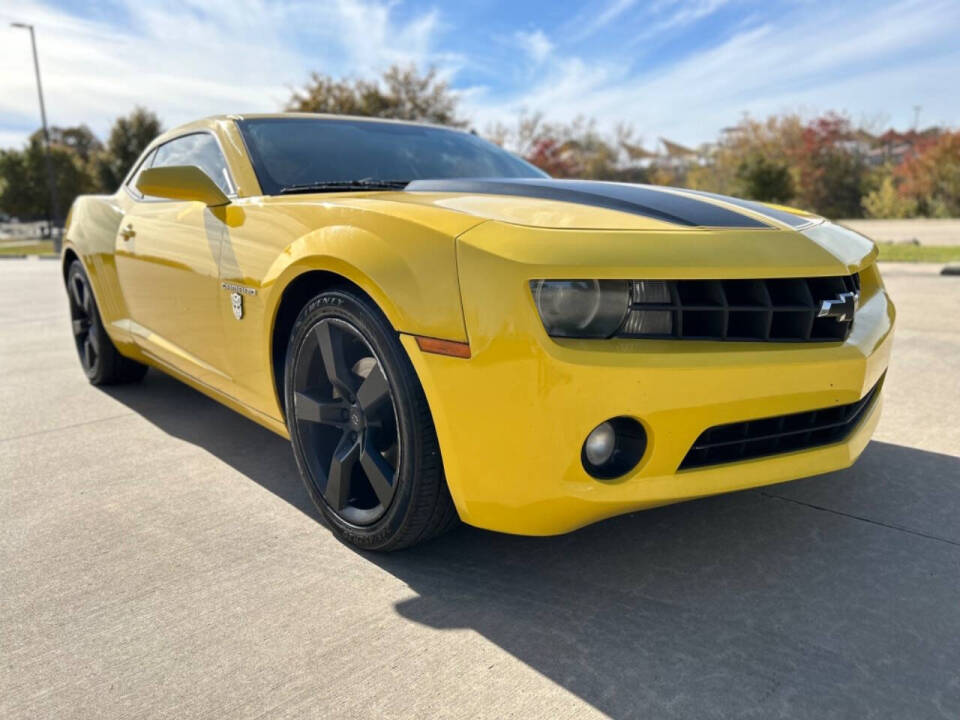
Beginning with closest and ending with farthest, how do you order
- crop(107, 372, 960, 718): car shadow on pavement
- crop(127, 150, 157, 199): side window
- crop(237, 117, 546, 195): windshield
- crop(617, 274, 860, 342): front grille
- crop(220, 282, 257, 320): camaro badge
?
1. crop(107, 372, 960, 718): car shadow on pavement
2. crop(617, 274, 860, 342): front grille
3. crop(220, 282, 257, 320): camaro badge
4. crop(237, 117, 546, 195): windshield
5. crop(127, 150, 157, 199): side window

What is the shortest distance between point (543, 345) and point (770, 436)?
2.27 feet

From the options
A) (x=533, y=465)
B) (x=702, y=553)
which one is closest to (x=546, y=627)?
(x=533, y=465)

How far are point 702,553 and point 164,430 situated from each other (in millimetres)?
2557

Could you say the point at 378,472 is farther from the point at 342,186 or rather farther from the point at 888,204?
the point at 888,204

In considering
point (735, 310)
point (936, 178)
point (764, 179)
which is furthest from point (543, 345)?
point (936, 178)

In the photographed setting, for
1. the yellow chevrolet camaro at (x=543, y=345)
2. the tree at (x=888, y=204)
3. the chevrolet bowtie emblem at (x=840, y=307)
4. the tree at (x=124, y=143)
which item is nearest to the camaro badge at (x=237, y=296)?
the yellow chevrolet camaro at (x=543, y=345)

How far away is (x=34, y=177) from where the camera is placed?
40344mm

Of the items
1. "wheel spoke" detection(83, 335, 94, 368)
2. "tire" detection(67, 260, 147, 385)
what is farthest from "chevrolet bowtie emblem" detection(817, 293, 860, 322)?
"wheel spoke" detection(83, 335, 94, 368)

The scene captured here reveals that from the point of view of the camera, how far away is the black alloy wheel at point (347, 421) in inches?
80.7

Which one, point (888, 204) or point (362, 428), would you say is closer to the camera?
point (362, 428)

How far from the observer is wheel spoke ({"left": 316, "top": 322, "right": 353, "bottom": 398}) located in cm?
216

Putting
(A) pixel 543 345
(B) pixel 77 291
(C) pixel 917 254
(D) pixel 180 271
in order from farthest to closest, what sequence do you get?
(C) pixel 917 254, (B) pixel 77 291, (D) pixel 180 271, (A) pixel 543 345

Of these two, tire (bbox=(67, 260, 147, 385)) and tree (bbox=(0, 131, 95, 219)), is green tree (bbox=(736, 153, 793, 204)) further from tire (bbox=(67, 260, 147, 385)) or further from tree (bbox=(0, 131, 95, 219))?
tree (bbox=(0, 131, 95, 219))

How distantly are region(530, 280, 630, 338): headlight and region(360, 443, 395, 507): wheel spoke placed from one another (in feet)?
2.15
